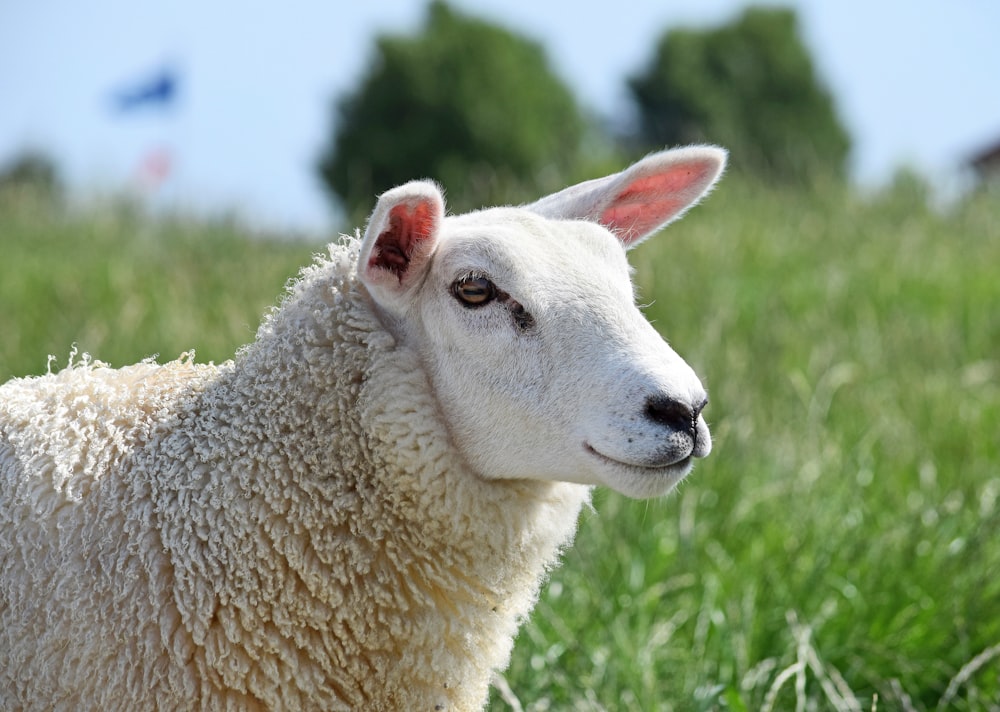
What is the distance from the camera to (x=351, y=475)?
2.22 m

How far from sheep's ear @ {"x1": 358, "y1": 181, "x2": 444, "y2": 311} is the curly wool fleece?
85 mm

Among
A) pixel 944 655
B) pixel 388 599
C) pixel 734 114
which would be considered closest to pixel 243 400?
pixel 388 599

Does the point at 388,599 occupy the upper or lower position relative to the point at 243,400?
lower

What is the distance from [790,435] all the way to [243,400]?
3368mm

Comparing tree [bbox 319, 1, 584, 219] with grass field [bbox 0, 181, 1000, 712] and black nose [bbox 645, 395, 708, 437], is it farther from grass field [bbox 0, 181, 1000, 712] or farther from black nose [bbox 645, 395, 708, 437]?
black nose [bbox 645, 395, 708, 437]

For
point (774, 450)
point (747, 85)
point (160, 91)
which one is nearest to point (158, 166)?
point (160, 91)

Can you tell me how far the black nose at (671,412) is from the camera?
1984mm

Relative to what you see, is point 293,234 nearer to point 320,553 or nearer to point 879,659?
point 879,659

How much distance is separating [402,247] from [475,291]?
181 millimetres

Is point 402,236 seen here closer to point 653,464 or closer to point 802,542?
point 653,464

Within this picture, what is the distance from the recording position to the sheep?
6.81 ft

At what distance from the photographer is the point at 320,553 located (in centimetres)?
217

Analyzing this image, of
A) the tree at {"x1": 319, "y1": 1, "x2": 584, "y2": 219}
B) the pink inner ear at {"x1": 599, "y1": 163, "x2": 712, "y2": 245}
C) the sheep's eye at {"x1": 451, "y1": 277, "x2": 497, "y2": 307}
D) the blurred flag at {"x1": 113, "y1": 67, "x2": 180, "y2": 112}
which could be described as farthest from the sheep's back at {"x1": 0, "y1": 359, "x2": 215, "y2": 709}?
the tree at {"x1": 319, "y1": 1, "x2": 584, "y2": 219}

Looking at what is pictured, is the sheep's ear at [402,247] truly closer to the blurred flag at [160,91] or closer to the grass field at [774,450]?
the grass field at [774,450]
